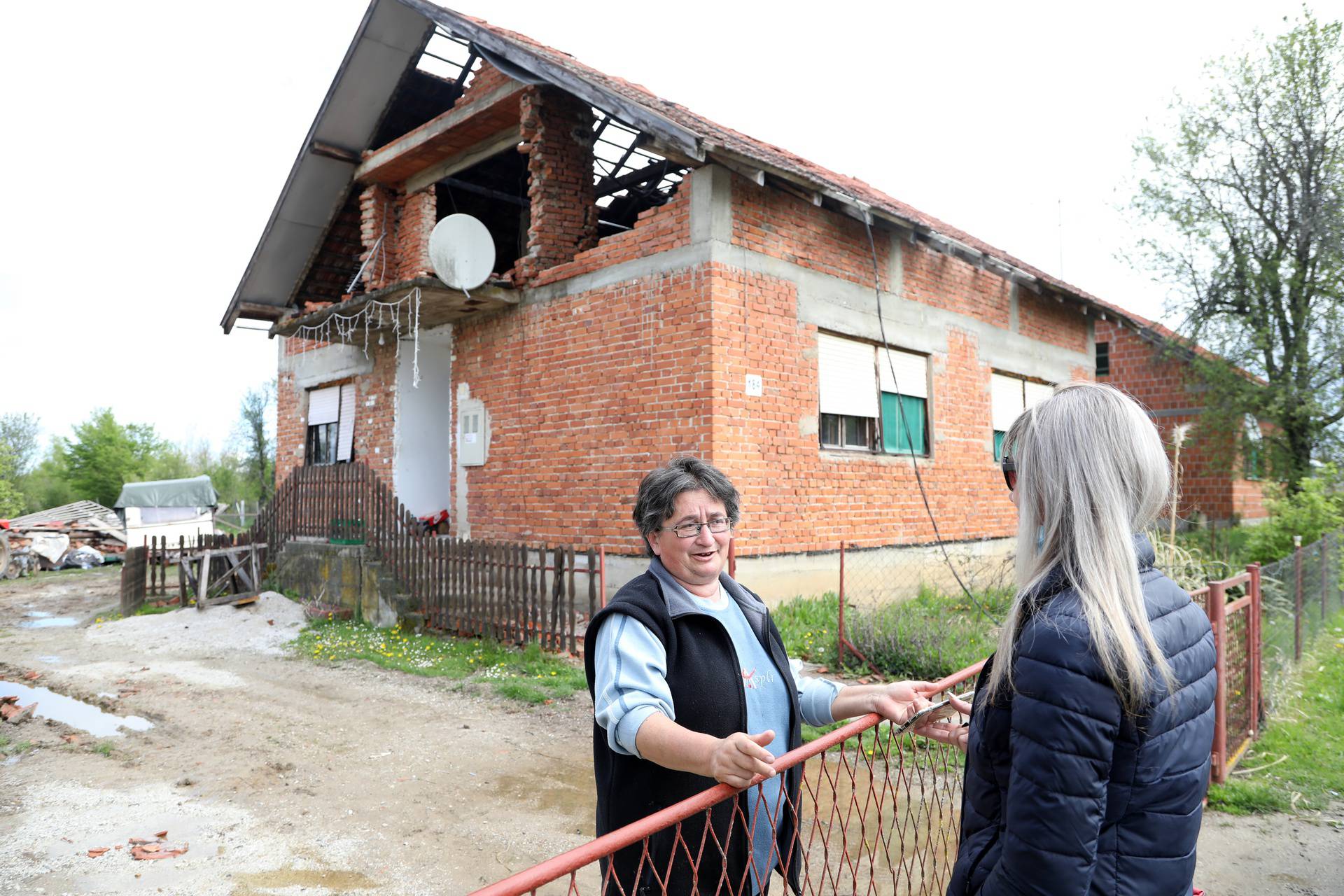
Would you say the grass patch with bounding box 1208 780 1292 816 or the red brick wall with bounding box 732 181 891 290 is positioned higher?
the red brick wall with bounding box 732 181 891 290

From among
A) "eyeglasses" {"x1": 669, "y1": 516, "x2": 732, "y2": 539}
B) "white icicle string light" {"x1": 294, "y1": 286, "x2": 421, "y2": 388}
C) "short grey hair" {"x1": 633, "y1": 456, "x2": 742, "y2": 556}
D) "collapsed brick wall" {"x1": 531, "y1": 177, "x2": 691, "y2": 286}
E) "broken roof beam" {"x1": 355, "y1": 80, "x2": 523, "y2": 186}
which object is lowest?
"eyeglasses" {"x1": 669, "y1": 516, "x2": 732, "y2": 539}

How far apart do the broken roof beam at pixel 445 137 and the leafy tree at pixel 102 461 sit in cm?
3760

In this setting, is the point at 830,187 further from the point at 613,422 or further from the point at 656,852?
the point at 656,852

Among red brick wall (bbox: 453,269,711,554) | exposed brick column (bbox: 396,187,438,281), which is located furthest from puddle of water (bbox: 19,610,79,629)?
exposed brick column (bbox: 396,187,438,281)

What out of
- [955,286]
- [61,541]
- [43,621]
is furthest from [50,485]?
[955,286]

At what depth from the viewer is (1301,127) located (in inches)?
592

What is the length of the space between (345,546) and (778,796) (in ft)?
32.3

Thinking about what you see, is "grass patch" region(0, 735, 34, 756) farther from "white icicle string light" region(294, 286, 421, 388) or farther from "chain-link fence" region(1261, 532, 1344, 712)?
"chain-link fence" region(1261, 532, 1344, 712)

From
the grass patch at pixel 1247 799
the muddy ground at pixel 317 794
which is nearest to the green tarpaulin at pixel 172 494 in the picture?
the muddy ground at pixel 317 794

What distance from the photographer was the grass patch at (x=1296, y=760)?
472 centimetres

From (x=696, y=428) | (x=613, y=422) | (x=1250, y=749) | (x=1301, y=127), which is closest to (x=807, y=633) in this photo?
(x=696, y=428)

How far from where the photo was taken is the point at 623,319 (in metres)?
9.09

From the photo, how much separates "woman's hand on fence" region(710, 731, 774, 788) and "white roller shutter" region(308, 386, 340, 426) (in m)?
13.6

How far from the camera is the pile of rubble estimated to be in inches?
863
